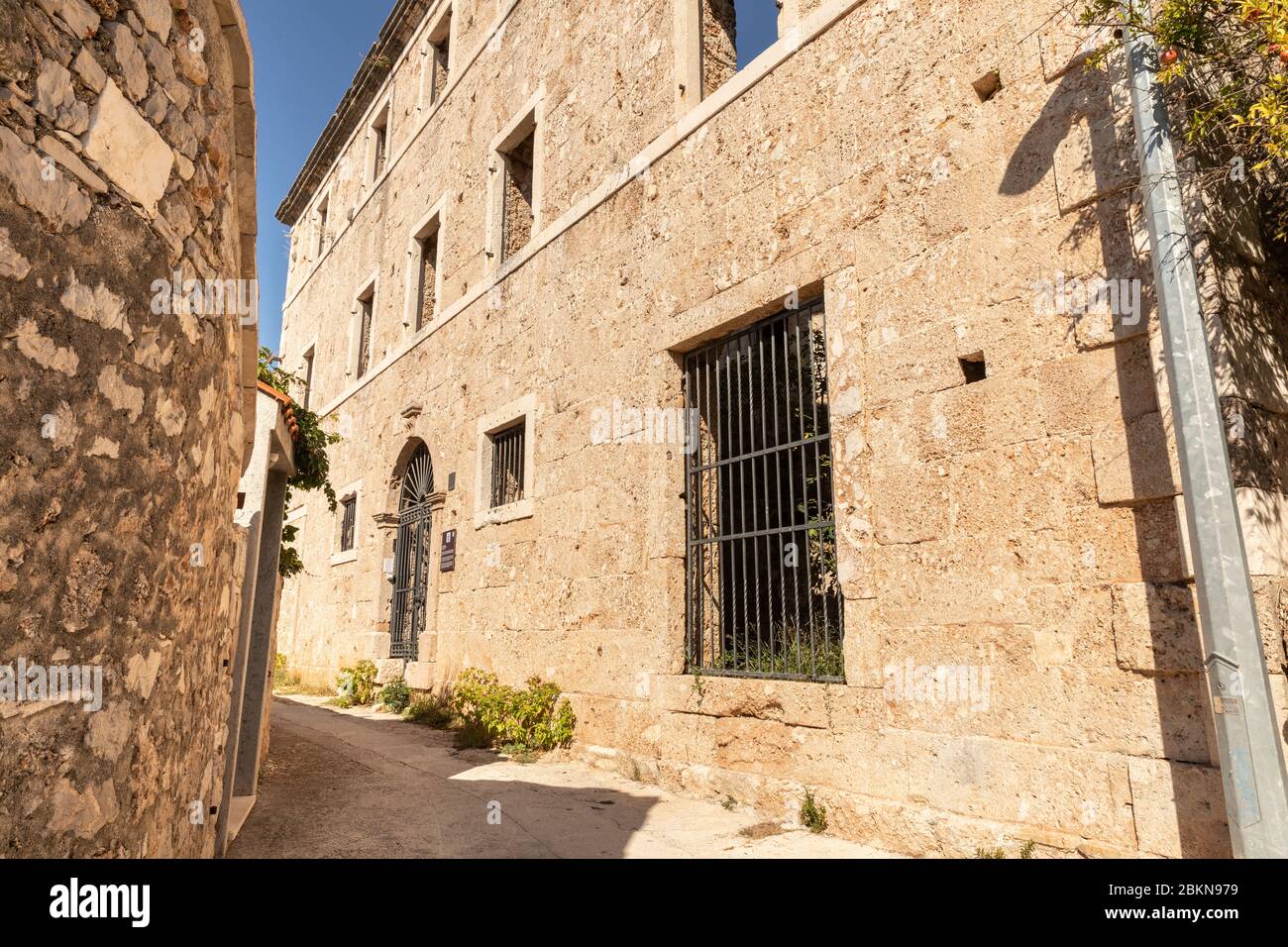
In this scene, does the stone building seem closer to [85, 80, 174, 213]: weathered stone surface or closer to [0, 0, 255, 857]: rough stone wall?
[0, 0, 255, 857]: rough stone wall

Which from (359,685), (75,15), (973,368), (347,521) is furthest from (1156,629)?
(347,521)

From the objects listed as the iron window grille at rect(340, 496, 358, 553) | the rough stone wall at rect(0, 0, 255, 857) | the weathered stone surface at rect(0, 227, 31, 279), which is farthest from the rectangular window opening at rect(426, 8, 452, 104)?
the weathered stone surface at rect(0, 227, 31, 279)

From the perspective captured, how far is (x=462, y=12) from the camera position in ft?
33.3

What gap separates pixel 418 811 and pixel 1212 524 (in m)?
4.04

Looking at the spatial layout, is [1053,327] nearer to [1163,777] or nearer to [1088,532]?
[1088,532]

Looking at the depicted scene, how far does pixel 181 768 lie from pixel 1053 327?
149 inches

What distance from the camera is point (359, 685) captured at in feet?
31.8

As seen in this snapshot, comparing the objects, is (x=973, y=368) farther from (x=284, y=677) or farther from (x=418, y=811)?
(x=284, y=677)

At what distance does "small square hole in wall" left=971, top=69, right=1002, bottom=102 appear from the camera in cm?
396

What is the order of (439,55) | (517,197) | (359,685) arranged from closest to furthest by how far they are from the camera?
(517,197) < (359,685) < (439,55)

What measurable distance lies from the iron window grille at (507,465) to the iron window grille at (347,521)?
440 centimetres

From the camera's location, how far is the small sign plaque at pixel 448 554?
8.23 metres

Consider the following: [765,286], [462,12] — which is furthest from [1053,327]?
[462,12]

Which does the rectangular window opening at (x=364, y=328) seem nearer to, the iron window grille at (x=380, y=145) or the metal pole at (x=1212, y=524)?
the iron window grille at (x=380, y=145)
